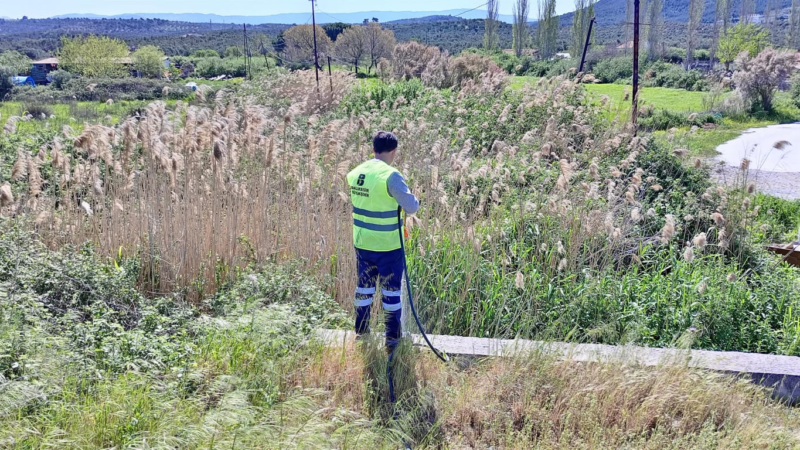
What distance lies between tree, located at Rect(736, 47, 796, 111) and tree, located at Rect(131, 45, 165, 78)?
121ft

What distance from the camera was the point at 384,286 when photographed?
4.39 metres

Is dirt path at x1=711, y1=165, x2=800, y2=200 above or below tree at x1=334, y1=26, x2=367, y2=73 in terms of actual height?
below

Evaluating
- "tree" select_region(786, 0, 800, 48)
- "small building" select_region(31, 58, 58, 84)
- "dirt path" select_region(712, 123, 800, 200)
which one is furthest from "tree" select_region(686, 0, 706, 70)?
"small building" select_region(31, 58, 58, 84)

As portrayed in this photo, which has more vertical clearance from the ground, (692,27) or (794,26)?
(794,26)

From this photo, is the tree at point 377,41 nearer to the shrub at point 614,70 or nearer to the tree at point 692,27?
the tree at point 692,27

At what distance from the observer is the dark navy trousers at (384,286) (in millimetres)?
4316

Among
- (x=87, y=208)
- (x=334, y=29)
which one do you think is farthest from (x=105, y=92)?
(x=334, y=29)

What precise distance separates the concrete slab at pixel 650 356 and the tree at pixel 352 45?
51.0m

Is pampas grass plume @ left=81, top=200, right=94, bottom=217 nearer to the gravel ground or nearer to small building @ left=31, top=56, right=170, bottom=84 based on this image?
the gravel ground

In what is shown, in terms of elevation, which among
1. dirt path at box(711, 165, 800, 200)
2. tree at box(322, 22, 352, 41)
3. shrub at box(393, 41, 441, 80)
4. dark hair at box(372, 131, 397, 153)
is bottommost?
dirt path at box(711, 165, 800, 200)

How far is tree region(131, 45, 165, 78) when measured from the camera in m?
43.9

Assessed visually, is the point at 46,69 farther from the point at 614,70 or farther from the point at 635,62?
the point at 635,62

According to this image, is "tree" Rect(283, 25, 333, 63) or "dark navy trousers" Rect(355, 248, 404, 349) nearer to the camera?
"dark navy trousers" Rect(355, 248, 404, 349)

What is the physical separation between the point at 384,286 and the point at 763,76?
69.1ft
